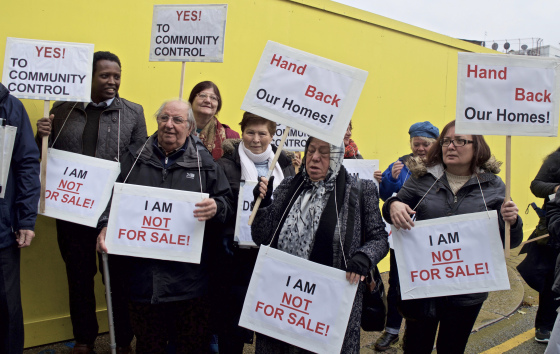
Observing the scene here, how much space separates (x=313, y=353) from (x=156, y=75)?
10.6 feet

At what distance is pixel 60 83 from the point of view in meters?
3.51

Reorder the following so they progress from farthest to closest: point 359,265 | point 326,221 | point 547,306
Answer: point 547,306 < point 326,221 < point 359,265

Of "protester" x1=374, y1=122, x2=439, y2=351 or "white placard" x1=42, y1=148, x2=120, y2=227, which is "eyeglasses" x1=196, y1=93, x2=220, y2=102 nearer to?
"white placard" x1=42, y1=148, x2=120, y2=227

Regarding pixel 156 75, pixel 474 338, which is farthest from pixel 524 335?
pixel 156 75

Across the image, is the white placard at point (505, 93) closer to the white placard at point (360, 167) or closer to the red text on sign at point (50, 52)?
the white placard at point (360, 167)

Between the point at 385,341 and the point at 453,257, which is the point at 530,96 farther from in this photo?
the point at 385,341

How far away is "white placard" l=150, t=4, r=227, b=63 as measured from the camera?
3.93m

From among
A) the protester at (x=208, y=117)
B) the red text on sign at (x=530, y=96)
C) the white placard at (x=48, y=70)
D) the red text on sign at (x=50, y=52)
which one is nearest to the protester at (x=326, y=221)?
the red text on sign at (x=530, y=96)

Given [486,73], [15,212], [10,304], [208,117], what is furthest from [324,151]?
[10,304]

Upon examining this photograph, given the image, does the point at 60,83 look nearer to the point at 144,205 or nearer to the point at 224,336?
the point at 144,205

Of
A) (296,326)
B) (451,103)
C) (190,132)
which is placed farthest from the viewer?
(451,103)

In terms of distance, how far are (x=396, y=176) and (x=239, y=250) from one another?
1.74 m

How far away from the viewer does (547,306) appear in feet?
15.9

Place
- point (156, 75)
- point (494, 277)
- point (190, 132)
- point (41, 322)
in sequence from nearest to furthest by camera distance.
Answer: point (494, 277) → point (190, 132) → point (41, 322) → point (156, 75)
